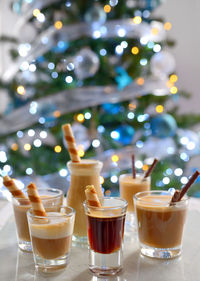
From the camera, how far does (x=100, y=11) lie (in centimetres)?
247

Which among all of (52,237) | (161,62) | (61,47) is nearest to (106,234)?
(52,237)

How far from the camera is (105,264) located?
2.87 feet

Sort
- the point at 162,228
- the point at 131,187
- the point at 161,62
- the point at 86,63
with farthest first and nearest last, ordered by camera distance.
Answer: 1. the point at 161,62
2. the point at 86,63
3. the point at 131,187
4. the point at 162,228

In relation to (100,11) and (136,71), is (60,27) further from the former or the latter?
(136,71)

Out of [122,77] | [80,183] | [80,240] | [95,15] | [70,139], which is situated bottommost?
[80,240]

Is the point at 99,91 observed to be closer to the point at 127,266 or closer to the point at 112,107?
the point at 112,107

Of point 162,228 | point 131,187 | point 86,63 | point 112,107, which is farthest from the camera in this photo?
point 112,107

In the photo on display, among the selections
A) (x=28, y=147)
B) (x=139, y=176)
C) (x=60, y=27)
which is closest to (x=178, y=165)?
(x=28, y=147)

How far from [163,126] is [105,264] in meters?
1.80

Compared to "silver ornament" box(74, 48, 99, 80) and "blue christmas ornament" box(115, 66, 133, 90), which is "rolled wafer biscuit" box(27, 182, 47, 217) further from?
"blue christmas ornament" box(115, 66, 133, 90)

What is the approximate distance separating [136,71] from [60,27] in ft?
2.03

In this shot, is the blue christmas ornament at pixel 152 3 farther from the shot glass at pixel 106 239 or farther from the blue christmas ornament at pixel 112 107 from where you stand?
the shot glass at pixel 106 239

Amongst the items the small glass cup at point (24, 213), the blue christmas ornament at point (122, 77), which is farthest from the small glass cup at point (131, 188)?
the blue christmas ornament at point (122, 77)

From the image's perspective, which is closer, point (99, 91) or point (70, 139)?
point (70, 139)
